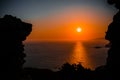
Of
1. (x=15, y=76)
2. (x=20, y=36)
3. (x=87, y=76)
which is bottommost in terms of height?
(x=87, y=76)

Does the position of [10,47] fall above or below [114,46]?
below

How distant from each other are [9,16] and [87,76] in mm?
18996

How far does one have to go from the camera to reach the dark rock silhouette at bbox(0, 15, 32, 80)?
1085 inches

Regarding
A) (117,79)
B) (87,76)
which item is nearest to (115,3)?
(117,79)

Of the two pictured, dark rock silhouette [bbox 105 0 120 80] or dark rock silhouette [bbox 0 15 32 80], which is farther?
dark rock silhouette [bbox 0 15 32 80]

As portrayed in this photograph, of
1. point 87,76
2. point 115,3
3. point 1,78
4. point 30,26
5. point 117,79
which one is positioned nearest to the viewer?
point 117,79

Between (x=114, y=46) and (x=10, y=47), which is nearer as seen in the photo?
(x=114, y=46)

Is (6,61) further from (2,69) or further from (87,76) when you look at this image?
(87,76)

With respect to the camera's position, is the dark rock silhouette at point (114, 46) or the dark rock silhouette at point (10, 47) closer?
the dark rock silhouette at point (114, 46)

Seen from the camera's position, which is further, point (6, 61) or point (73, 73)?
point (73, 73)

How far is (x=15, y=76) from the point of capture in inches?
1119

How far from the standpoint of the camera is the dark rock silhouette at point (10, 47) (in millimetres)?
27547

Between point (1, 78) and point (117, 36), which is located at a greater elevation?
point (117, 36)

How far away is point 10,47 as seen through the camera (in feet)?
90.8
